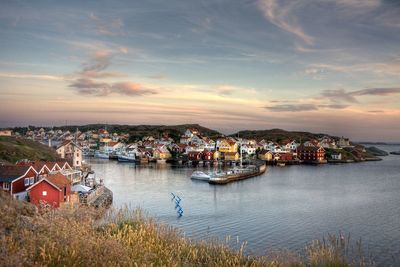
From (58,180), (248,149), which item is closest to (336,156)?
(248,149)

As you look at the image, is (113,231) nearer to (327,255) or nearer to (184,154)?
(327,255)

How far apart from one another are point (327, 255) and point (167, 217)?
737 inches

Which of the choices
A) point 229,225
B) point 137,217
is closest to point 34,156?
point 229,225

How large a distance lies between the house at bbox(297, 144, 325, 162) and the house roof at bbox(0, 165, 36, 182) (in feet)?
218

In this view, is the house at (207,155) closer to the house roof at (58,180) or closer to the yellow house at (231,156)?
the yellow house at (231,156)

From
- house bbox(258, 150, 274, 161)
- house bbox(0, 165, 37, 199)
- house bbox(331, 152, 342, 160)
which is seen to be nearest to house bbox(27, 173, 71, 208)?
house bbox(0, 165, 37, 199)

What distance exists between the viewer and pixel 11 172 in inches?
938

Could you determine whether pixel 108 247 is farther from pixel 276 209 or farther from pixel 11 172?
pixel 276 209

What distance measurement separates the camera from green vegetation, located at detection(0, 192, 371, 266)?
481 centimetres

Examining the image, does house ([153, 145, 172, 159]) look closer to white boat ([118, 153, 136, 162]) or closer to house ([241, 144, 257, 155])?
white boat ([118, 153, 136, 162])

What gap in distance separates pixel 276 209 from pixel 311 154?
193ft

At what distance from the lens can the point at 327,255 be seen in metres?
6.00

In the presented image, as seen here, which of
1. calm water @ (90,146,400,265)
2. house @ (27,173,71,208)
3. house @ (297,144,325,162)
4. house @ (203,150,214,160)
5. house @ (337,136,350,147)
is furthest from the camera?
house @ (337,136,350,147)

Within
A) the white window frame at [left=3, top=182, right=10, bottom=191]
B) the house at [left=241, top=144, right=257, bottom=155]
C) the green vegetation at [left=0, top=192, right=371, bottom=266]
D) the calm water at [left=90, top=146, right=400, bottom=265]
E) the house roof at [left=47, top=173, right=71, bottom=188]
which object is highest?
the green vegetation at [left=0, top=192, right=371, bottom=266]
